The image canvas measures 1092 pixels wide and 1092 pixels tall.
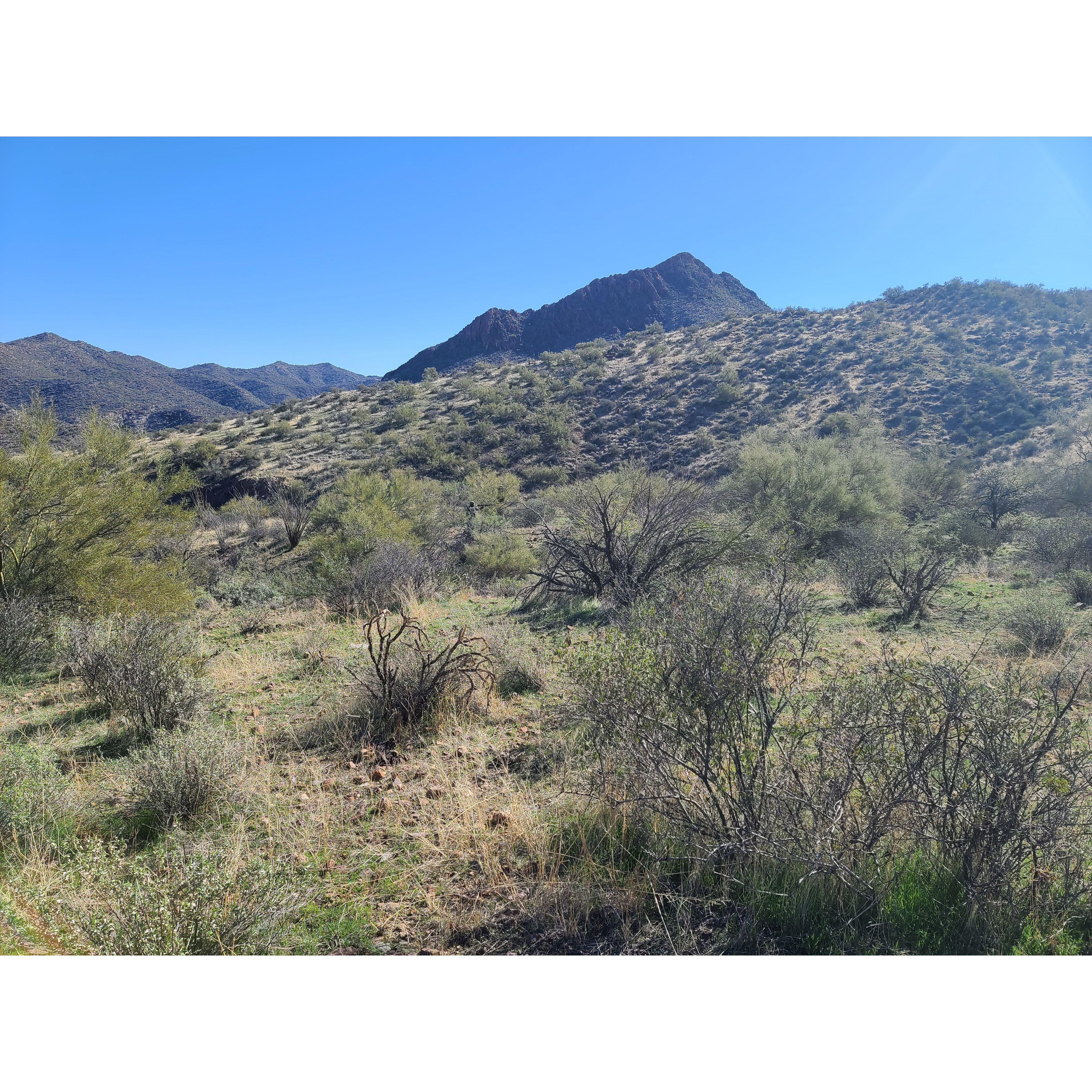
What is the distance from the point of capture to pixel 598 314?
70.8 metres

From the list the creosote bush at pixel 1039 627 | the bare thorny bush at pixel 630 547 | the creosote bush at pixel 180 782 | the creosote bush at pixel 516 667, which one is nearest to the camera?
the creosote bush at pixel 180 782

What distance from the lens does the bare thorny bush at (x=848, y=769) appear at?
2494 millimetres

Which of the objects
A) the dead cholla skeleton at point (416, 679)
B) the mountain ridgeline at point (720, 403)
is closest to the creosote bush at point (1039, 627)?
the dead cholla skeleton at point (416, 679)

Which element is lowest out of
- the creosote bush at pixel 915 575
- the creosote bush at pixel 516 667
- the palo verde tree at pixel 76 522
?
the creosote bush at pixel 915 575

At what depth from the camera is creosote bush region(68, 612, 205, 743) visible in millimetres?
4988

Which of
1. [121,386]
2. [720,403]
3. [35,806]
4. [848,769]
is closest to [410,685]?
[35,806]

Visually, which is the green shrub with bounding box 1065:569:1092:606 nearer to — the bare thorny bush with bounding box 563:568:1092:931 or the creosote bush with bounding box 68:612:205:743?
the bare thorny bush with bounding box 563:568:1092:931

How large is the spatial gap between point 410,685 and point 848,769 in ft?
12.7

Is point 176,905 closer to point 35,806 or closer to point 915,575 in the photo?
point 35,806

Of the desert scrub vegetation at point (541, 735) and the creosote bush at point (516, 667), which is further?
the creosote bush at point (516, 667)

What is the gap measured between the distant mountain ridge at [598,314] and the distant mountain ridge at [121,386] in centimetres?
1961

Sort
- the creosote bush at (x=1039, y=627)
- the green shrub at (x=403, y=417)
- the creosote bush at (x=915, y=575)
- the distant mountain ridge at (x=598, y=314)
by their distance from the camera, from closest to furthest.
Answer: the creosote bush at (x=1039, y=627) → the creosote bush at (x=915, y=575) → the green shrub at (x=403, y=417) → the distant mountain ridge at (x=598, y=314)

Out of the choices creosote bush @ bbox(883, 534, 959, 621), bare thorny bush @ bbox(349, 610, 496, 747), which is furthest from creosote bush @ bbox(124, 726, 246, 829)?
creosote bush @ bbox(883, 534, 959, 621)

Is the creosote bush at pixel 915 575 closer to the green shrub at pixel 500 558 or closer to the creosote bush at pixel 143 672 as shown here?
the green shrub at pixel 500 558
